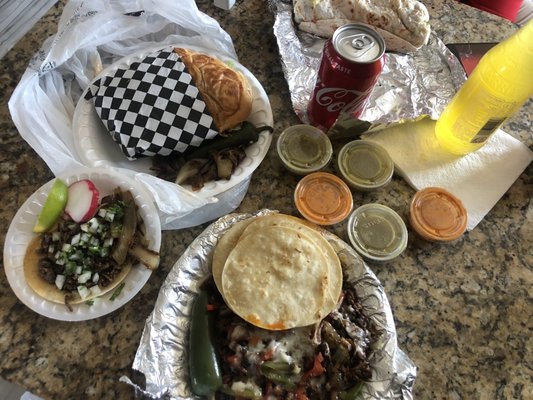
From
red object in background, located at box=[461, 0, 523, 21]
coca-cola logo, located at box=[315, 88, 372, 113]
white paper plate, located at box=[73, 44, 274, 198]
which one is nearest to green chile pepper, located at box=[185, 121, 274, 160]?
white paper plate, located at box=[73, 44, 274, 198]

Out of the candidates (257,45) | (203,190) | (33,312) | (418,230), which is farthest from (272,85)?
(33,312)

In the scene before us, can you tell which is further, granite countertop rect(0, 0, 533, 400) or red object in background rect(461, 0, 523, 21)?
red object in background rect(461, 0, 523, 21)

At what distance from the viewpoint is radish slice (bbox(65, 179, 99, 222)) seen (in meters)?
0.84

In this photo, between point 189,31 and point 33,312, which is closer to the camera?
point 33,312

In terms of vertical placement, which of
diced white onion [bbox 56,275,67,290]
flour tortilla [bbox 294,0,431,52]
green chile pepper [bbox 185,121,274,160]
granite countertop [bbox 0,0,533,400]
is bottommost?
granite countertop [bbox 0,0,533,400]

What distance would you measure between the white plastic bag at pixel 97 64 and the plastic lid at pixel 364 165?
0.24m

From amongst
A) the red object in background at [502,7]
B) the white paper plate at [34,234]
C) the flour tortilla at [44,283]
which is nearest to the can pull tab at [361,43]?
the white paper plate at [34,234]

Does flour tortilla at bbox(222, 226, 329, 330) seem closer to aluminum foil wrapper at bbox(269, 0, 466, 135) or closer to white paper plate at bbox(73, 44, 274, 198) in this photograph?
white paper plate at bbox(73, 44, 274, 198)

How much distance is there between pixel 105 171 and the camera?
88cm

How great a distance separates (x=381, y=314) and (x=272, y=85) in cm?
66

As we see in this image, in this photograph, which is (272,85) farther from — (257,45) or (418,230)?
(418,230)

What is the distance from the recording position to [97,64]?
108 cm

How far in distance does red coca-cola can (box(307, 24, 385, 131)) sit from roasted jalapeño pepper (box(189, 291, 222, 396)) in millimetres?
532

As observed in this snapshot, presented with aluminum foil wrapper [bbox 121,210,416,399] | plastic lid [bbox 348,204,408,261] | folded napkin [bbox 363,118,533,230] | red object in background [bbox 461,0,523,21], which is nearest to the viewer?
aluminum foil wrapper [bbox 121,210,416,399]
